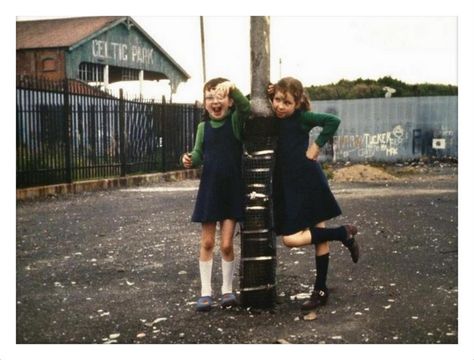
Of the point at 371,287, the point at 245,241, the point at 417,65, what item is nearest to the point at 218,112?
the point at 245,241

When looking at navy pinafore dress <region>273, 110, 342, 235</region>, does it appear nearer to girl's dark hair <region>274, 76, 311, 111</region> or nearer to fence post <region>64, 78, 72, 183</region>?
girl's dark hair <region>274, 76, 311, 111</region>

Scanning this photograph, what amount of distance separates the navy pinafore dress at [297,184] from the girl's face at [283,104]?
0.16 ft

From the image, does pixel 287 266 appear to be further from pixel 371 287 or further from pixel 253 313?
pixel 253 313

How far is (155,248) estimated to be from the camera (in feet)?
17.4

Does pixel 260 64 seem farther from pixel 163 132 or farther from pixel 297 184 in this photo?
pixel 163 132

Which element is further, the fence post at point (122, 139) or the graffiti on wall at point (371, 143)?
the graffiti on wall at point (371, 143)

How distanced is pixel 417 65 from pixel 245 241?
2260 millimetres

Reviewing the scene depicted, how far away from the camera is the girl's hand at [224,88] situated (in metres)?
3.38

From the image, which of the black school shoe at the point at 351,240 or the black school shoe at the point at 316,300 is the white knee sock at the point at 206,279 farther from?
the black school shoe at the point at 351,240

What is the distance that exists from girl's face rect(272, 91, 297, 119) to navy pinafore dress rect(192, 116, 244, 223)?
0.30 meters

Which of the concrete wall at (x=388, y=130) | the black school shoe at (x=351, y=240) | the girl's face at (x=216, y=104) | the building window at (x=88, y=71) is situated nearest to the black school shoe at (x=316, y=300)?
the black school shoe at (x=351, y=240)

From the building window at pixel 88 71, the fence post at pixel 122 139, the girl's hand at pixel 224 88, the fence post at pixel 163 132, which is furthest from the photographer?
the building window at pixel 88 71

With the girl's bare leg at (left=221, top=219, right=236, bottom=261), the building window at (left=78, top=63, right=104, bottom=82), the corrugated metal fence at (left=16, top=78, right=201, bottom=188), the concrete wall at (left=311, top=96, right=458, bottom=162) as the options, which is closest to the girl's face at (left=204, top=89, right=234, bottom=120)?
the girl's bare leg at (left=221, top=219, right=236, bottom=261)

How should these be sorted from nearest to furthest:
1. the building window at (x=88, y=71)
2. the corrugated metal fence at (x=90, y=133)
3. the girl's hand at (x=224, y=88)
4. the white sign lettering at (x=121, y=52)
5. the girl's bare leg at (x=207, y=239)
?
the girl's hand at (x=224, y=88) → the girl's bare leg at (x=207, y=239) → the corrugated metal fence at (x=90, y=133) → the building window at (x=88, y=71) → the white sign lettering at (x=121, y=52)
